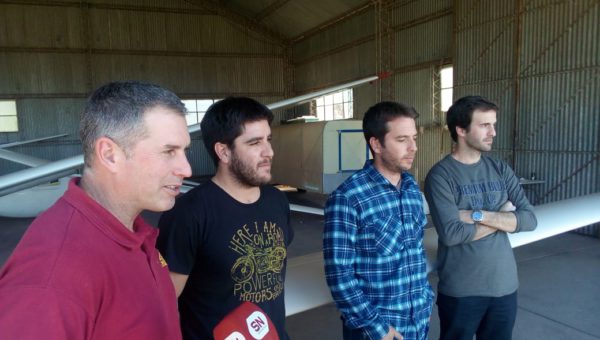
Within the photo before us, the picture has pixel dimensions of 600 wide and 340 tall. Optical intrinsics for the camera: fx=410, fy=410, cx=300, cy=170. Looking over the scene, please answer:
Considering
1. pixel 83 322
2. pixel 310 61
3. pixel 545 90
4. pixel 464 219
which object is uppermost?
pixel 310 61

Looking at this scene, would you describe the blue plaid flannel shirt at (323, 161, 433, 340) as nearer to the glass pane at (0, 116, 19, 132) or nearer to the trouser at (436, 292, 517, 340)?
the trouser at (436, 292, 517, 340)

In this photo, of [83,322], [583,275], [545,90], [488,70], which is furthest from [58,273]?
[488,70]

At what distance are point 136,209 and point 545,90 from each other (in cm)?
1127

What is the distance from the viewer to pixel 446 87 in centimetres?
1393

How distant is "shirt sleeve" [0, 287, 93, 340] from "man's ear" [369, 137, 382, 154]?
69.8 inches

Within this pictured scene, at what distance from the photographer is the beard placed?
73.8 inches

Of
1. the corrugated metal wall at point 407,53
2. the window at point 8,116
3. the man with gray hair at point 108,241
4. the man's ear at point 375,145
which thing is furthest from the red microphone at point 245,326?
the window at point 8,116

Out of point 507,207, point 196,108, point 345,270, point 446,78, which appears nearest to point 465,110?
point 507,207

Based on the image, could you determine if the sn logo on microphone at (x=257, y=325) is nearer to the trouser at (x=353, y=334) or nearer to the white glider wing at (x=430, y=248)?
the trouser at (x=353, y=334)

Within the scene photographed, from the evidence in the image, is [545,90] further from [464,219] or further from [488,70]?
[464,219]

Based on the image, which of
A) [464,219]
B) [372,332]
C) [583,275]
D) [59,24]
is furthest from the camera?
[59,24]

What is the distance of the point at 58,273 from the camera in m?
0.82

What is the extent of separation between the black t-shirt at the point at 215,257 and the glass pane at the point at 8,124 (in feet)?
70.7

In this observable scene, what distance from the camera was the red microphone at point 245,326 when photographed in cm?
98
